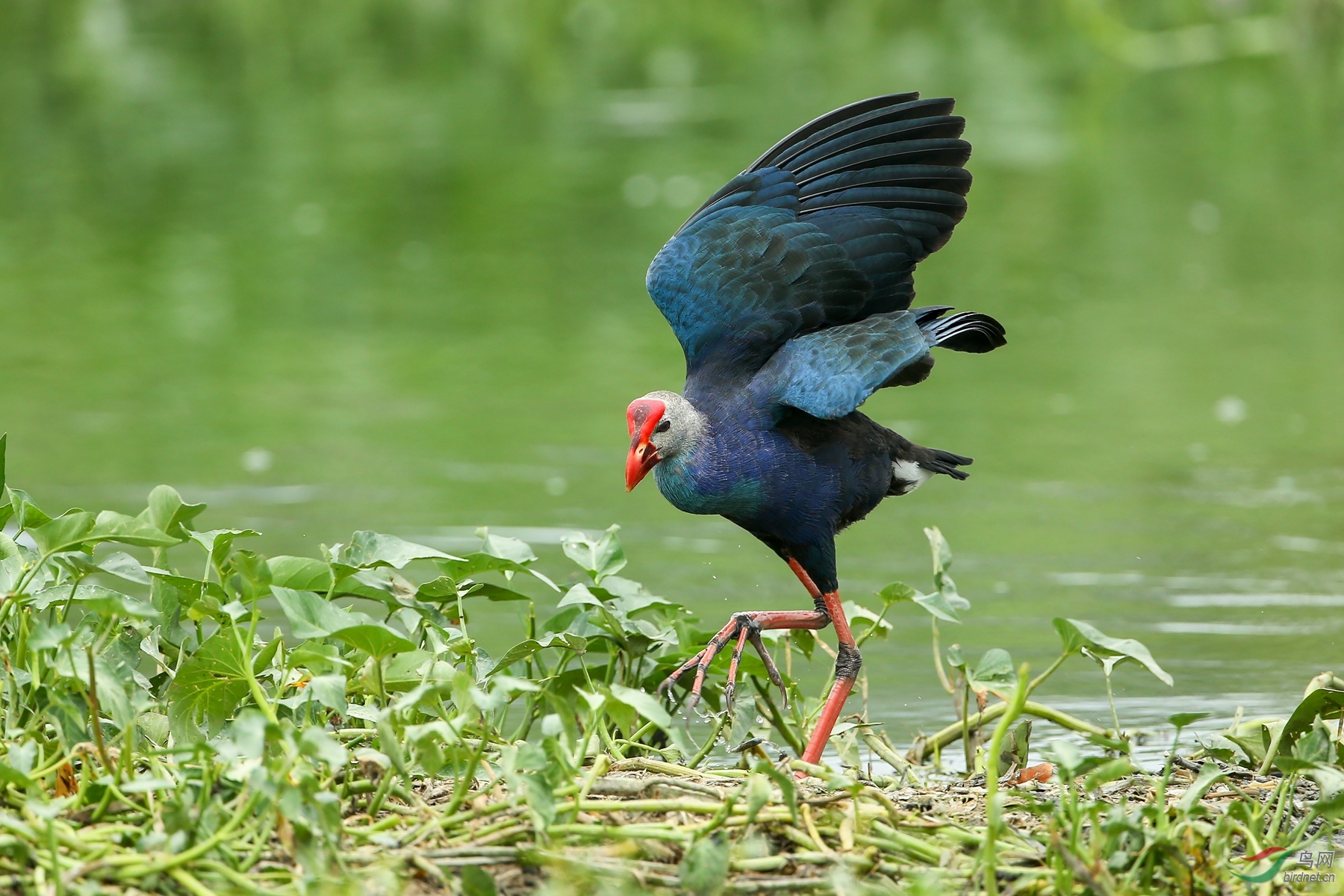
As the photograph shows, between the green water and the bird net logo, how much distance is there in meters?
1.19

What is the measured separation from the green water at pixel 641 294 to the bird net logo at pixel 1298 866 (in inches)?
46.8

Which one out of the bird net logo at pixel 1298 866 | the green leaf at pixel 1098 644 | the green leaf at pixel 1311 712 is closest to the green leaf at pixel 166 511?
the green leaf at pixel 1098 644

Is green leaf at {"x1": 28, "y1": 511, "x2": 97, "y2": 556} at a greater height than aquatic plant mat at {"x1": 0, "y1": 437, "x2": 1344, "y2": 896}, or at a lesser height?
greater

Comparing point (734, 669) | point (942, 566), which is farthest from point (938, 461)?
point (734, 669)

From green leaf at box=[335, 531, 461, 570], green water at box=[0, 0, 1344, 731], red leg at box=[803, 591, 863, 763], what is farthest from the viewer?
green water at box=[0, 0, 1344, 731]

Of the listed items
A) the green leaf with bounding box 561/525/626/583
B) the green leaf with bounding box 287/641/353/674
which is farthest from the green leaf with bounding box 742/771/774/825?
the green leaf with bounding box 561/525/626/583

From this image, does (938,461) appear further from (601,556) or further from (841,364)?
(601,556)

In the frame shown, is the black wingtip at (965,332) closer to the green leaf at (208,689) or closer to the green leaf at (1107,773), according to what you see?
the green leaf at (1107,773)

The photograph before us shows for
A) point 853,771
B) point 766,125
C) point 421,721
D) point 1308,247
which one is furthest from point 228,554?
point 766,125

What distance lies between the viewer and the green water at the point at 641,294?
18.4 ft

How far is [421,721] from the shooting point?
10.5ft

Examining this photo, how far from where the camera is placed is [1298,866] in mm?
2979

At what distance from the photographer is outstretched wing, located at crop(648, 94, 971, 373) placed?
407cm

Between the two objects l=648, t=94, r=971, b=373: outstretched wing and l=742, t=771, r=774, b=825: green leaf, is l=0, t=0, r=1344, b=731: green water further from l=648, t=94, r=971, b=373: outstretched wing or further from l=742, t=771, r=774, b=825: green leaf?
l=742, t=771, r=774, b=825: green leaf
